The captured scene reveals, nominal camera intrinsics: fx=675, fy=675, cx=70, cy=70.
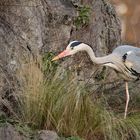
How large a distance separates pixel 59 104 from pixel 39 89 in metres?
0.25

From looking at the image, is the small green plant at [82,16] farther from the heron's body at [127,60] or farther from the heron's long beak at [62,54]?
the heron's long beak at [62,54]

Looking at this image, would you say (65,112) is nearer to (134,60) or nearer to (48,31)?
(134,60)

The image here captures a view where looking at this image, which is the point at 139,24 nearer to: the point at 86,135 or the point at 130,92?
the point at 130,92

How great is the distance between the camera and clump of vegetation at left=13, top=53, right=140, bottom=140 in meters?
6.49

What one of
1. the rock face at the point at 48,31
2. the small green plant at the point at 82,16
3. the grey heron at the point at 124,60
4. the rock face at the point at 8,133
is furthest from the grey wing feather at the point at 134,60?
the rock face at the point at 8,133

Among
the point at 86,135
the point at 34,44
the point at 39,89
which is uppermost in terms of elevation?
the point at 34,44

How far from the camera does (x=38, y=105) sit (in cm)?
654

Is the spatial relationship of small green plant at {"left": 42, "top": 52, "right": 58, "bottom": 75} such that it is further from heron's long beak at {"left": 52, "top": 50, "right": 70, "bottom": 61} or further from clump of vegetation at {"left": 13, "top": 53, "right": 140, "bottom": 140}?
clump of vegetation at {"left": 13, "top": 53, "right": 140, "bottom": 140}

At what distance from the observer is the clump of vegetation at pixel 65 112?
649cm

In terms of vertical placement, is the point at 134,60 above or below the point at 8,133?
above

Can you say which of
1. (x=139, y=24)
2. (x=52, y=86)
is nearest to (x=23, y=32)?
(x=52, y=86)

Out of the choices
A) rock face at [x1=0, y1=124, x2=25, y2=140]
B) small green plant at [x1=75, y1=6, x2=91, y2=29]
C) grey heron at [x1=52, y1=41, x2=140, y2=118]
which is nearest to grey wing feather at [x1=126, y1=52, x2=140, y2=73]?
grey heron at [x1=52, y1=41, x2=140, y2=118]

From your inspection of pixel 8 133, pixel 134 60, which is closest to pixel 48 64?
pixel 134 60

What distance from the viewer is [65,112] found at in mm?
6500
